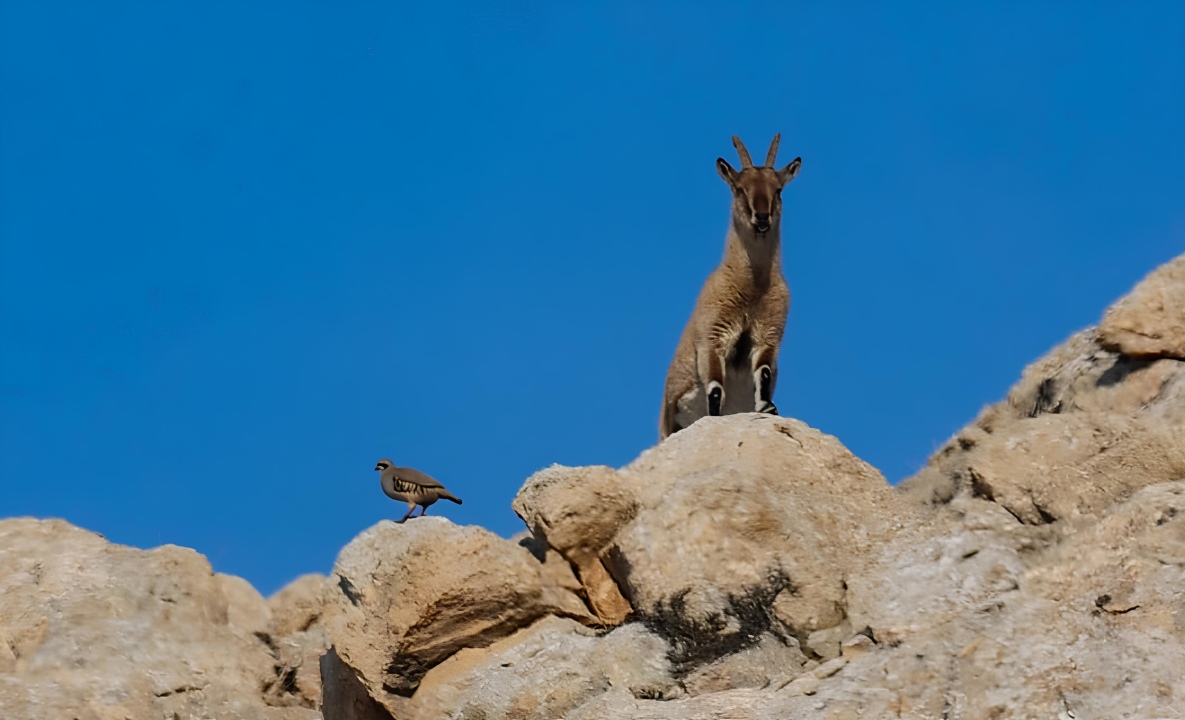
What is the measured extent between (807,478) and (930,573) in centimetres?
131

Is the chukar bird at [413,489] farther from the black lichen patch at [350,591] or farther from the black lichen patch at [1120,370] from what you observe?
the black lichen patch at [1120,370]

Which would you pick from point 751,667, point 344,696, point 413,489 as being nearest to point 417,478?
point 413,489

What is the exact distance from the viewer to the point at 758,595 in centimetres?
877

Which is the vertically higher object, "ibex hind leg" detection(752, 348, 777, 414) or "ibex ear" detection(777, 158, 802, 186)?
"ibex ear" detection(777, 158, 802, 186)

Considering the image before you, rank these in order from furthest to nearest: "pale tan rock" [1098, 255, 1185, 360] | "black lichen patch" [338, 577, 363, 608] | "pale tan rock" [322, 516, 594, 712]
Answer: "pale tan rock" [1098, 255, 1185, 360], "black lichen patch" [338, 577, 363, 608], "pale tan rock" [322, 516, 594, 712]

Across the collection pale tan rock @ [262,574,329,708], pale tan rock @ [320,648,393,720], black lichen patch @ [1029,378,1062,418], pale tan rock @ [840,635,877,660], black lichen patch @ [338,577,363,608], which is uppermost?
black lichen patch @ [1029,378,1062,418]

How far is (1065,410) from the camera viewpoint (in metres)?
11.0

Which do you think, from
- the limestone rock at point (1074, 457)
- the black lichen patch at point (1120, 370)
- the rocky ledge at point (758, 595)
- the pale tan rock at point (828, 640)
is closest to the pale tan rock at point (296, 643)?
the rocky ledge at point (758, 595)

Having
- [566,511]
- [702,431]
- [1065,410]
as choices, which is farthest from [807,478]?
[1065,410]

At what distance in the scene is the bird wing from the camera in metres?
12.1

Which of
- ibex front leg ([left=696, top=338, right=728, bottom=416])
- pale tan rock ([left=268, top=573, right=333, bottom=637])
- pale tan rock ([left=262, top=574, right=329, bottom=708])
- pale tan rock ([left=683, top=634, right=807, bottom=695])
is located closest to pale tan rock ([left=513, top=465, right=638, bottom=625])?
pale tan rock ([left=683, top=634, right=807, bottom=695])

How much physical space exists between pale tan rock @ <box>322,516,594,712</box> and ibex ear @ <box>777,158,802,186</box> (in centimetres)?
615

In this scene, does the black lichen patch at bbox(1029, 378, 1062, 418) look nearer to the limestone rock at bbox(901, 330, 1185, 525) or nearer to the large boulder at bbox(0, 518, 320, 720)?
the limestone rock at bbox(901, 330, 1185, 525)

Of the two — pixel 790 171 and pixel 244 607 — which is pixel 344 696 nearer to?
pixel 244 607
